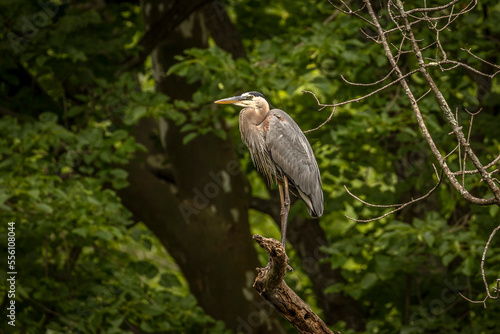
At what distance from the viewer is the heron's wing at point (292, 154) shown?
5039 mm

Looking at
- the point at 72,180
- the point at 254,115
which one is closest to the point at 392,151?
the point at 254,115

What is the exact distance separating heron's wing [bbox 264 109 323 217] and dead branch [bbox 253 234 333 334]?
4.32ft

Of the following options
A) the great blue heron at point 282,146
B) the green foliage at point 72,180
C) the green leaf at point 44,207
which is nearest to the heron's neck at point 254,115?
the great blue heron at point 282,146

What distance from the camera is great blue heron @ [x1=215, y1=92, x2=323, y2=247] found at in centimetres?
504

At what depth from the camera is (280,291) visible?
12.3 ft

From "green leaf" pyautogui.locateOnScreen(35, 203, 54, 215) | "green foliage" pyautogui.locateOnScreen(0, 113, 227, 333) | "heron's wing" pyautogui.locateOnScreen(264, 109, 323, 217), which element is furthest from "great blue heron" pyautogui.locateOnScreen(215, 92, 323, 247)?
"green leaf" pyautogui.locateOnScreen(35, 203, 54, 215)

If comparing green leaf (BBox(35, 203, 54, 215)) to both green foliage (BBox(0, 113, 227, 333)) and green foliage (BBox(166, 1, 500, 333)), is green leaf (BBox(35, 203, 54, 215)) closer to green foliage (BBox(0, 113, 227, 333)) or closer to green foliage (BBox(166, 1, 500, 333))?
green foliage (BBox(0, 113, 227, 333))

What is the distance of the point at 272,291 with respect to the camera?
12.2 ft

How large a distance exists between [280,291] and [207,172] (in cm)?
344

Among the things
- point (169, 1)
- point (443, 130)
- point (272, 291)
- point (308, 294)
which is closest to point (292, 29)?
point (169, 1)

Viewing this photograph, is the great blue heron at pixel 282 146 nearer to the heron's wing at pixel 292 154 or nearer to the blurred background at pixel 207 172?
the heron's wing at pixel 292 154

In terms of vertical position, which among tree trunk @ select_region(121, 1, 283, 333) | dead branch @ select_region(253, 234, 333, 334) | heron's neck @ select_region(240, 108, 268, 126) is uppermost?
heron's neck @ select_region(240, 108, 268, 126)

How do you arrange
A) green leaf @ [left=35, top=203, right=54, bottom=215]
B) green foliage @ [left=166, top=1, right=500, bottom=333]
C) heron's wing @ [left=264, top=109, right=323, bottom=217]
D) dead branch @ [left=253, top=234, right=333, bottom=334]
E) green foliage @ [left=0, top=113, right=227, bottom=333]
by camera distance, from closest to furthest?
dead branch @ [left=253, top=234, right=333, bottom=334]
heron's wing @ [left=264, top=109, right=323, bottom=217]
green leaf @ [left=35, top=203, right=54, bottom=215]
green foliage @ [left=0, top=113, right=227, bottom=333]
green foliage @ [left=166, top=1, right=500, bottom=333]

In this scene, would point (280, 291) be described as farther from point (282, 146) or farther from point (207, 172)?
point (207, 172)
